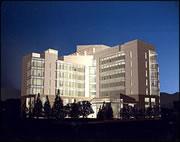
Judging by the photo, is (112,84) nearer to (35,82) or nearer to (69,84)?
(69,84)

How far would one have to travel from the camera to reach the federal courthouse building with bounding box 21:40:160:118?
73.3 m

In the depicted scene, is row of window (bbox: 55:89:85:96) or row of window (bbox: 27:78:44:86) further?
row of window (bbox: 55:89:85:96)

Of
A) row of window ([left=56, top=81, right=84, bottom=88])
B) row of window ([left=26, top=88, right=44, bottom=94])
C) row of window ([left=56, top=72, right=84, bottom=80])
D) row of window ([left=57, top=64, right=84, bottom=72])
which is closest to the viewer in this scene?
row of window ([left=26, top=88, right=44, bottom=94])

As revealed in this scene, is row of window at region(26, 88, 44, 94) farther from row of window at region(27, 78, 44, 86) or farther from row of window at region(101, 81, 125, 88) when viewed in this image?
row of window at region(101, 81, 125, 88)

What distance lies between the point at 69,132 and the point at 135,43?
4608 cm

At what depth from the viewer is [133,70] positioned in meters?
74.8

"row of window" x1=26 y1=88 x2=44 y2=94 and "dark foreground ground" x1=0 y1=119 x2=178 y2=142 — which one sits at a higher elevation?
"row of window" x1=26 y1=88 x2=44 y2=94

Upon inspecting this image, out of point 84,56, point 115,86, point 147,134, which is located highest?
point 84,56

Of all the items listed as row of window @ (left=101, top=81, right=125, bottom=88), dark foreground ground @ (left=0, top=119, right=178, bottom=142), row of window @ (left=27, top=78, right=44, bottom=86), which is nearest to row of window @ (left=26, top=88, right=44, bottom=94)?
row of window @ (left=27, top=78, right=44, bottom=86)

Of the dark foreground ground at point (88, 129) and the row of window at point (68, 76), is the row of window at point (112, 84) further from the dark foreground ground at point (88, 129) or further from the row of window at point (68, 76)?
the dark foreground ground at point (88, 129)

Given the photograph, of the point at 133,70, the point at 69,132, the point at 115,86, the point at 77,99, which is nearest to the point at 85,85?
the point at 77,99

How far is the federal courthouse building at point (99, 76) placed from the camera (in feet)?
241

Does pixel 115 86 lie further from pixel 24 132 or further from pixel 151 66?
pixel 24 132

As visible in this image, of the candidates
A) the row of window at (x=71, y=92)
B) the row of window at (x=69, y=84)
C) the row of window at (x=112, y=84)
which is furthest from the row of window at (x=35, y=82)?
the row of window at (x=112, y=84)
